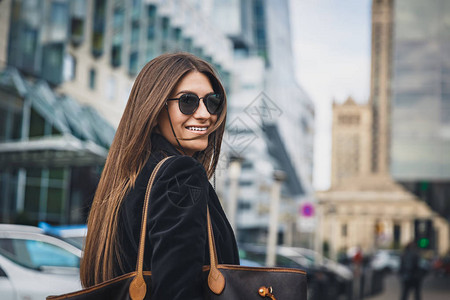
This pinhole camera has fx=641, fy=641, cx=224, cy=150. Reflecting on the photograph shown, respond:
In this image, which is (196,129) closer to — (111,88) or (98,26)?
(98,26)

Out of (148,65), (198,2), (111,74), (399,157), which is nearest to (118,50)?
(111,74)

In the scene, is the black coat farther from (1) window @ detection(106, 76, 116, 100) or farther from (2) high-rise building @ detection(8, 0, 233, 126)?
(1) window @ detection(106, 76, 116, 100)

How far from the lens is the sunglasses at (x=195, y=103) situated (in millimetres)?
2043

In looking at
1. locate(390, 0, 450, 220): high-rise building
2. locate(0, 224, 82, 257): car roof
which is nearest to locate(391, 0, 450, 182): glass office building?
locate(390, 0, 450, 220): high-rise building

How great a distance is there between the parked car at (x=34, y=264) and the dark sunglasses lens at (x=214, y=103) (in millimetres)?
3502

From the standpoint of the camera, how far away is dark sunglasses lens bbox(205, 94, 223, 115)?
209 cm

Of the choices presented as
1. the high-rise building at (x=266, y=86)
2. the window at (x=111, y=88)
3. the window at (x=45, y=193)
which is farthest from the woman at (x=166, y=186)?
the high-rise building at (x=266, y=86)

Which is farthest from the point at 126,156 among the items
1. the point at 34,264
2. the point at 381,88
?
the point at 381,88

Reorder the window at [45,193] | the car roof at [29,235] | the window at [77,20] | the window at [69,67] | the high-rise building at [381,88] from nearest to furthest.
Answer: the car roof at [29,235] < the window at [77,20] < the window at [45,193] < the window at [69,67] < the high-rise building at [381,88]

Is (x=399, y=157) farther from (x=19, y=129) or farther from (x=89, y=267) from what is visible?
(x=89, y=267)

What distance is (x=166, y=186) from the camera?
5.76ft

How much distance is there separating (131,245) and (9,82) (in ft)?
69.1

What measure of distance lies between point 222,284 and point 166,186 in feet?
1.01

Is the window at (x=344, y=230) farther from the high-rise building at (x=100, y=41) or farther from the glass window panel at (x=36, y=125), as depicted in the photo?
the glass window panel at (x=36, y=125)
